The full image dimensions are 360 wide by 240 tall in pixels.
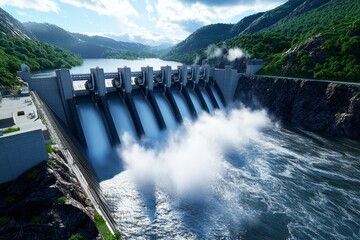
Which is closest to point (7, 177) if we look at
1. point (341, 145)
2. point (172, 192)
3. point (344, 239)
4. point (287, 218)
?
point (172, 192)

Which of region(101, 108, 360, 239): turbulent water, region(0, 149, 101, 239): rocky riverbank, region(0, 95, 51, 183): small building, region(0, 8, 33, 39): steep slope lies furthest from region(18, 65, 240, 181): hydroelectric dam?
region(0, 8, 33, 39): steep slope

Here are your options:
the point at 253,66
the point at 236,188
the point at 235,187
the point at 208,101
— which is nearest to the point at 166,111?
the point at 208,101

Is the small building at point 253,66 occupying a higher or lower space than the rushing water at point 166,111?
higher

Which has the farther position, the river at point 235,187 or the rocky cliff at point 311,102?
the rocky cliff at point 311,102

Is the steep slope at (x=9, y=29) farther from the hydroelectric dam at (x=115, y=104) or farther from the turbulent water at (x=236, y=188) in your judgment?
the turbulent water at (x=236, y=188)

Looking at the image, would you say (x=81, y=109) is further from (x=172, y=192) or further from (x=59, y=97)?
(x=172, y=192)

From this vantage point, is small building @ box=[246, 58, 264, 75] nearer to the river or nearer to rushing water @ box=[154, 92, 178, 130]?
the river

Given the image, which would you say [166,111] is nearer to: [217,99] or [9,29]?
[217,99]

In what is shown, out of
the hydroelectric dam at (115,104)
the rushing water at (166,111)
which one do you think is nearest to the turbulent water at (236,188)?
the hydroelectric dam at (115,104)
